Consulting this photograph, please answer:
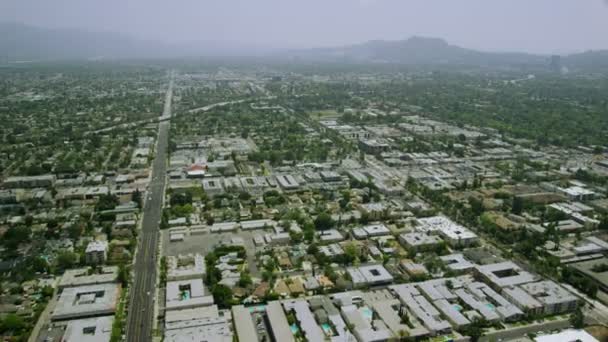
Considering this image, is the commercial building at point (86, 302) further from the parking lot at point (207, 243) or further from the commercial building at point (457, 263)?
the commercial building at point (457, 263)

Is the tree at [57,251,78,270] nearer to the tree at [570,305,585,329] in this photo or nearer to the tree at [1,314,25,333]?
the tree at [1,314,25,333]

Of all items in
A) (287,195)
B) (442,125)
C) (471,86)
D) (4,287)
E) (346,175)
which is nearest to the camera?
(4,287)

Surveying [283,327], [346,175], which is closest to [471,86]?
[346,175]

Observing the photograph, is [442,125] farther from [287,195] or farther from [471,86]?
[471,86]

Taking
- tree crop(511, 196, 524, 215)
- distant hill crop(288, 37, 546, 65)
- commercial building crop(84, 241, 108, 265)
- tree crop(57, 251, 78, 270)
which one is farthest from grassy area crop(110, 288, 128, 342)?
distant hill crop(288, 37, 546, 65)

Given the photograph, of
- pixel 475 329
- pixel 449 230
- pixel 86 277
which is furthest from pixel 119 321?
pixel 449 230
